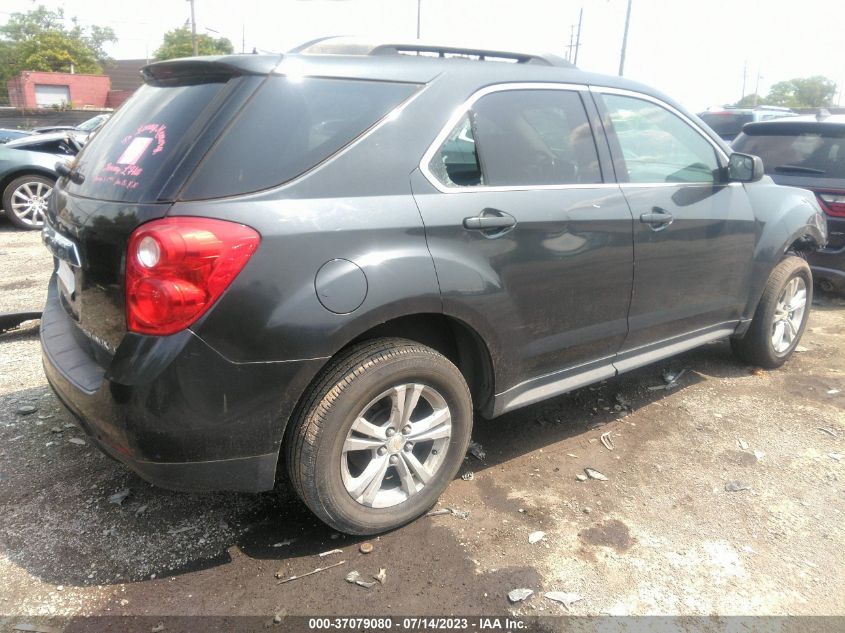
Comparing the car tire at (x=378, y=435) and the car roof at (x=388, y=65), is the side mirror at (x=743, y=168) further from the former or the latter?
the car tire at (x=378, y=435)

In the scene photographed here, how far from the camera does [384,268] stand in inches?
93.7

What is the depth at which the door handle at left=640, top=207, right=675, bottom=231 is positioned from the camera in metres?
3.30

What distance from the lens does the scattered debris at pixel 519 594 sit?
94.0 inches

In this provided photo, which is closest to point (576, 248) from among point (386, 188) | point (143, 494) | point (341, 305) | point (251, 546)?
point (386, 188)

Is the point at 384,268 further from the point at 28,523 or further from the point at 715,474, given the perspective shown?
the point at 715,474

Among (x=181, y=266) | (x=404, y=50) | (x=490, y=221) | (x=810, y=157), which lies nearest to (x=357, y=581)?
(x=181, y=266)

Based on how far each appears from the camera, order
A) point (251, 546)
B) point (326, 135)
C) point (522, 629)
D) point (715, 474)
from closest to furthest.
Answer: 1. point (522, 629)
2. point (326, 135)
3. point (251, 546)
4. point (715, 474)

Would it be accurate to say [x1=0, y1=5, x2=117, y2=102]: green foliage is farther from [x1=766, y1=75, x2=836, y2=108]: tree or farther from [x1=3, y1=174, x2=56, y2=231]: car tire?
[x1=766, y1=75, x2=836, y2=108]: tree

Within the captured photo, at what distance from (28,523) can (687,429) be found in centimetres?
323

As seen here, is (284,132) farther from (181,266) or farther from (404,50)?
(404,50)

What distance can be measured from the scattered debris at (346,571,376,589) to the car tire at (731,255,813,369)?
308cm

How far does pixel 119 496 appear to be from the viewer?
2.91 m

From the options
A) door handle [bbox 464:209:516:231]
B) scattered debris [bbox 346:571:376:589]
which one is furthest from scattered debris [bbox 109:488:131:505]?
door handle [bbox 464:209:516:231]

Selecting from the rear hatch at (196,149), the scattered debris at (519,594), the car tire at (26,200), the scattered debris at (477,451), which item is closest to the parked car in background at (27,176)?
the car tire at (26,200)
